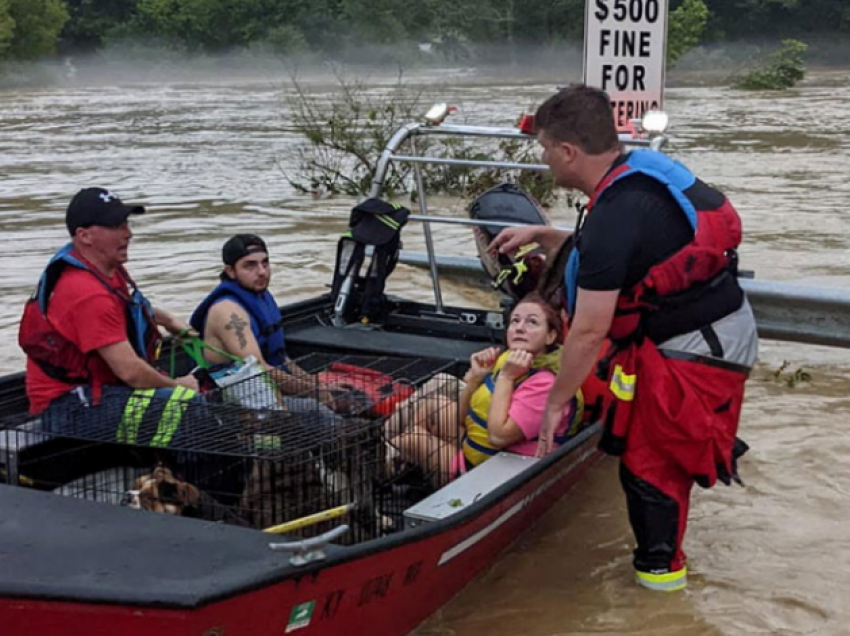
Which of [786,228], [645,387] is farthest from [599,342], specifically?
[786,228]

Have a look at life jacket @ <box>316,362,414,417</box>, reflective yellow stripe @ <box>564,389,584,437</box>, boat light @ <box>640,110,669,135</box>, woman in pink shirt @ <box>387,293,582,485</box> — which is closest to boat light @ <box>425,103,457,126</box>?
→ boat light @ <box>640,110,669,135</box>

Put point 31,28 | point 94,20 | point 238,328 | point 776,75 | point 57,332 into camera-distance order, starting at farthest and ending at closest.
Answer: point 94,20 → point 31,28 → point 776,75 → point 238,328 → point 57,332

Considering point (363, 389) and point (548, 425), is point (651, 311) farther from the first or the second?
point (363, 389)

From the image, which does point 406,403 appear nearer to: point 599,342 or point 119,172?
point 599,342

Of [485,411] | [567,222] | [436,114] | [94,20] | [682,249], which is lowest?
[567,222]

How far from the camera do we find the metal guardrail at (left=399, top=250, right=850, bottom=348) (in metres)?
6.86

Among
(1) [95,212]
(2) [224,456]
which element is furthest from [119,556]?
(1) [95,212]

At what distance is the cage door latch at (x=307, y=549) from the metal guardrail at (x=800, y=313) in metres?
4.14

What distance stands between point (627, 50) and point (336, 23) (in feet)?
246

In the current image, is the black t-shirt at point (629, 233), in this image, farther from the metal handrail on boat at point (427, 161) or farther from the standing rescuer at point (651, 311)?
the metal handrail on boat at point (427, 161)

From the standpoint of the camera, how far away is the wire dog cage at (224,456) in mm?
4203

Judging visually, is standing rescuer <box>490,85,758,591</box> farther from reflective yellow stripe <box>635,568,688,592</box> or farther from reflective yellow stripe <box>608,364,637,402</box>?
reflective yellow stripe <box>635,568,688,592</box>

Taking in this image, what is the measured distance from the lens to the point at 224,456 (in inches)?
169

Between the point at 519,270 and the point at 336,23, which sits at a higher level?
the point at 336,23
